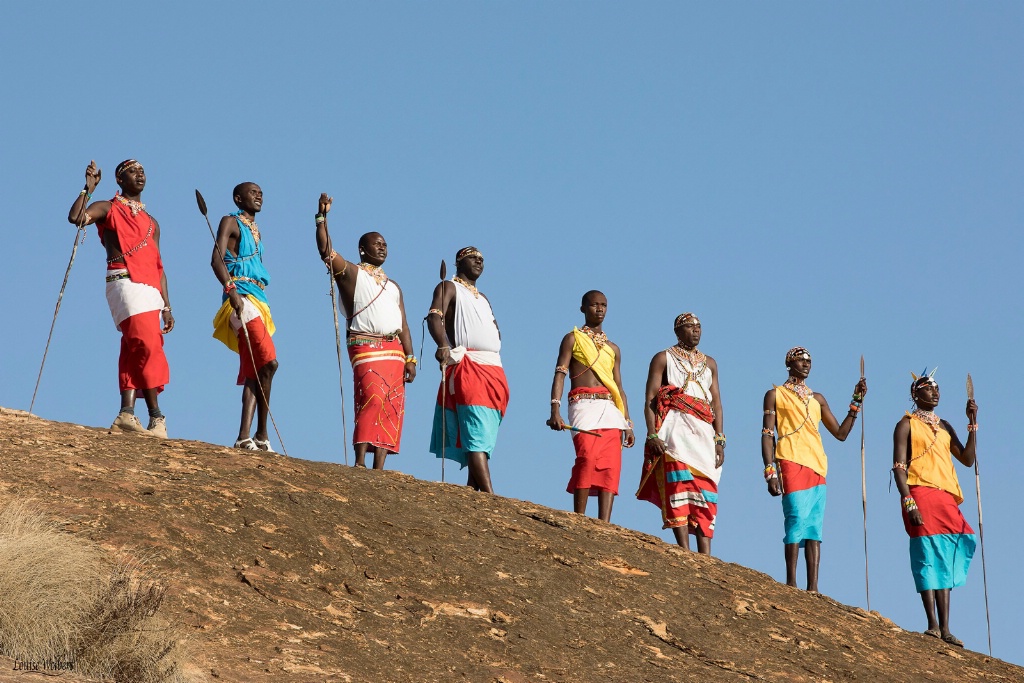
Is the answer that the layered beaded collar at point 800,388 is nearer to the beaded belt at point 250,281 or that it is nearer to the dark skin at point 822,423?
the dark skin at point 822,423

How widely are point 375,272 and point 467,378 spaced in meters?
1.25

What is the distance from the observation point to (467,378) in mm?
12469

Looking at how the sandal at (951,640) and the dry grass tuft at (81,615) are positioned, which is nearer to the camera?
the dry grass tuft at (81,615)

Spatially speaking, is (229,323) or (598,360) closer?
(229,323)

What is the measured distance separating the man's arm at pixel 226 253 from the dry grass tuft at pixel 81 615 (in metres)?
3.68

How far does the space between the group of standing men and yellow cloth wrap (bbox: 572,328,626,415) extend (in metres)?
0.01

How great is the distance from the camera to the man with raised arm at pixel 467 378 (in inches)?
486

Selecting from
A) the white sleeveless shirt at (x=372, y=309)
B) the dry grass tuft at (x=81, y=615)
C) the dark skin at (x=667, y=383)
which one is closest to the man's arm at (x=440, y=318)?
the white sleeveless shirt at (x=372, y=309)

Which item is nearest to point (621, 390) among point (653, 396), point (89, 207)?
point (653, 396)

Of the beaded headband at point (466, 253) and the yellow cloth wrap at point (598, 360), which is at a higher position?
the beaded headband at point (466, 253)

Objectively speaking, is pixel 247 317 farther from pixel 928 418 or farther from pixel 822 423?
pixel 928 418

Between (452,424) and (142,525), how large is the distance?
4143 millimetres

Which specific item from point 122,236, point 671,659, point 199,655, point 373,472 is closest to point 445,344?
point 373,472

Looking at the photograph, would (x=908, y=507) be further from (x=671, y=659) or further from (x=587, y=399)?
(x=671, y=659)
